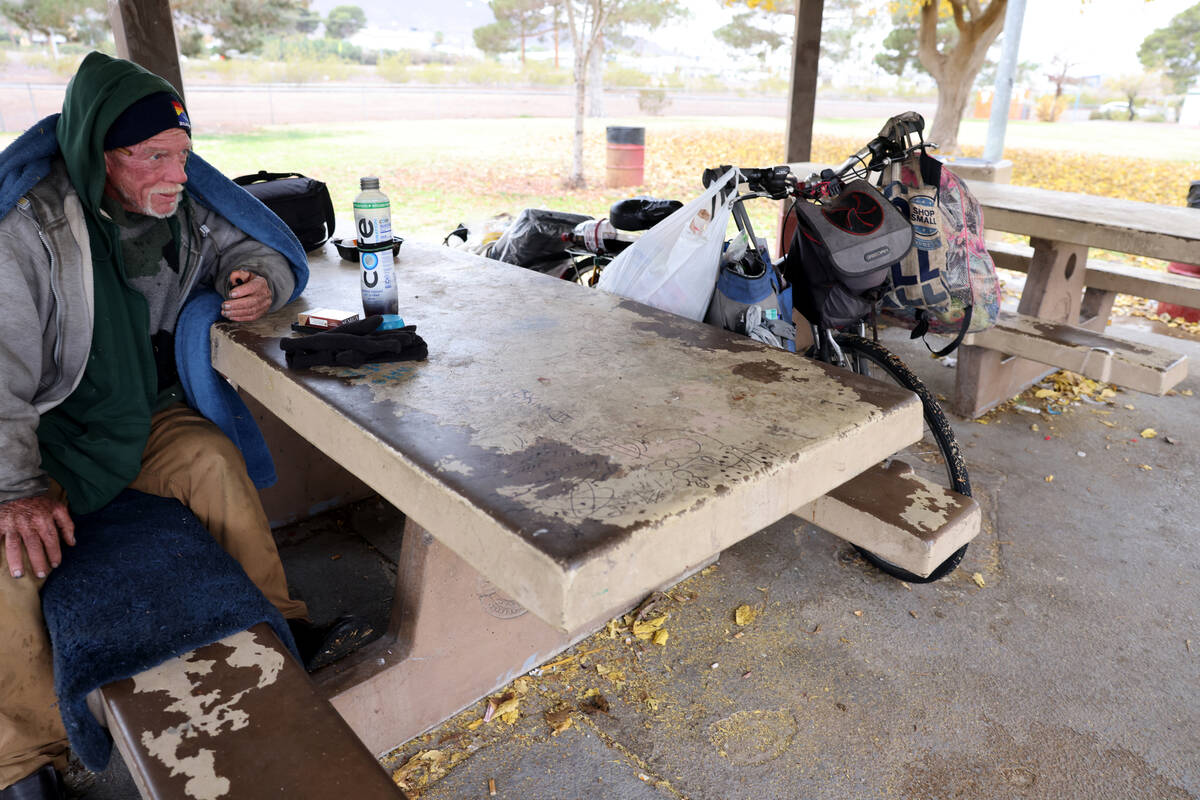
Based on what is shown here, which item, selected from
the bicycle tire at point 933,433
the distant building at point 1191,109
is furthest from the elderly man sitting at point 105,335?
the distant building at point 1191,109

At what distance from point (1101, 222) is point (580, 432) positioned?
10.4ft

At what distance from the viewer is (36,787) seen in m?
1.66

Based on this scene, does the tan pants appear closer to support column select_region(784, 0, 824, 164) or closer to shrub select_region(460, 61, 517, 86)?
support column select_region(784, 0, 824, 164)

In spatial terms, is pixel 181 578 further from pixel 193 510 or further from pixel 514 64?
pixel 514 64

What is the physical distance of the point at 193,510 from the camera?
6.45ft

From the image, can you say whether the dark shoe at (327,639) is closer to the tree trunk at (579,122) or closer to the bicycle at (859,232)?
the bicycle at (859,232)

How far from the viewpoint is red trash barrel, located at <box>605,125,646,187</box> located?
10883 millimetres

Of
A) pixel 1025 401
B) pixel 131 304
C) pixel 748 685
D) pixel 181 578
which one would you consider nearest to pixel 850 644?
pixel 748 685

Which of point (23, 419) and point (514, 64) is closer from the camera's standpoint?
point (23, 419)

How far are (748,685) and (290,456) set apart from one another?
5.75 ft

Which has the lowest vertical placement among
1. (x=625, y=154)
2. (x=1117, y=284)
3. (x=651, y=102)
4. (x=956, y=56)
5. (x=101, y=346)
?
(x=1117, y=284)

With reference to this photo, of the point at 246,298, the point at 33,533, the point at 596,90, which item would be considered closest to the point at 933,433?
the point at 246,298

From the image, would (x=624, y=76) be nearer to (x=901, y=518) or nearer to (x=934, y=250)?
(x=934, y=250)

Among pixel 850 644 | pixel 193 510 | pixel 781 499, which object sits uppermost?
pixel 781 499
